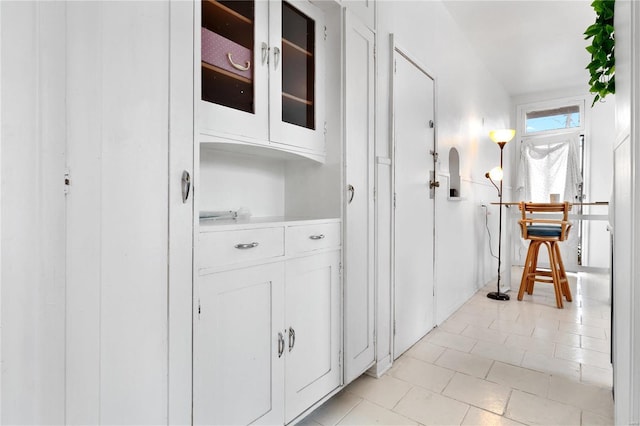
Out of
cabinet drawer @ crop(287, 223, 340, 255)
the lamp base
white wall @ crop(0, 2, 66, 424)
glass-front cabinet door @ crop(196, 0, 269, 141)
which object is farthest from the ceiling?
white wall @ crop(0, 2, 66, 424)

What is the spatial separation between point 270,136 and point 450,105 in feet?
7.94

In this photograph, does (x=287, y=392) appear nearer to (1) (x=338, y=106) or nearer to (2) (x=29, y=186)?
(2) (x=29, y=186)

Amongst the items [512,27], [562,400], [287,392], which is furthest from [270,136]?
[512,27]

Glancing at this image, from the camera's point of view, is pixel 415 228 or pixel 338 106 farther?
pixel 415 228

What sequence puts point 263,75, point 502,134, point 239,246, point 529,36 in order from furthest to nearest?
point 502,134 → point 529,36 → point 263,75 → point 239,246

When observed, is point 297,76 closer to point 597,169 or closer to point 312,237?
point 312,237

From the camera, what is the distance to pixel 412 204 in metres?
2.61

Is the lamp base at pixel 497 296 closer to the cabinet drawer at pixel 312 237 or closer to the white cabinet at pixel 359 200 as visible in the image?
the white cabinet at pixel 359 200

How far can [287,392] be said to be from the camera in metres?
1.53

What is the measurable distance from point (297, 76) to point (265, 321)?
1.21 metres

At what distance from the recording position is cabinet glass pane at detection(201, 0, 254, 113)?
135 cm

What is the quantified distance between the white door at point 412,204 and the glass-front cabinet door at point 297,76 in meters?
0.73

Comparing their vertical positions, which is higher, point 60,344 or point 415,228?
point 415,228

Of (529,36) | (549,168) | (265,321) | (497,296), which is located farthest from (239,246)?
(549,168)
